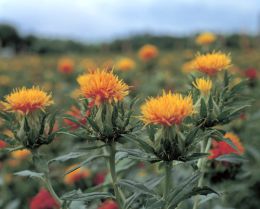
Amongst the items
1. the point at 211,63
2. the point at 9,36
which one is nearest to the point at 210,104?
the point at 211,63

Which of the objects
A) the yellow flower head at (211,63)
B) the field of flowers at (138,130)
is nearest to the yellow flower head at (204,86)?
the field of flowers at (138,130)

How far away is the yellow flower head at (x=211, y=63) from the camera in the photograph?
1890mm

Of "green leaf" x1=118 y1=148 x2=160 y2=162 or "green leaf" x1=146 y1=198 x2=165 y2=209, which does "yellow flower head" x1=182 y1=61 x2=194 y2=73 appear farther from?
"green leaf" x1=146 y1=198 x2=165 y2=209

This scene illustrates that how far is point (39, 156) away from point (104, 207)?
57 centimetres

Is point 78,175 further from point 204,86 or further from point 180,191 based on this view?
point 180,191

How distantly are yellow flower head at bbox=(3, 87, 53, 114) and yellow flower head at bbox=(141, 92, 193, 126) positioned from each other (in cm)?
45

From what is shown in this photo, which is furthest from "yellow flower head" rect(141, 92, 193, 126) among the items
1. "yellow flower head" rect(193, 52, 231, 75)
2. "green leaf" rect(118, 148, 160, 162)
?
"yellow flower head" rect(193, 52, 231, 75)

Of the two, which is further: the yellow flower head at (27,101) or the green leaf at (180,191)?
the yellow flower head at (27,101)

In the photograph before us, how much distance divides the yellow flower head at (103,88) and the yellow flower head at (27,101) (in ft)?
0.64

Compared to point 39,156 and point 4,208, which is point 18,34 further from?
point 39,156

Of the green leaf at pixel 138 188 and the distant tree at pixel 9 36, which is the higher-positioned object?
the green leaf at pixel 138 188

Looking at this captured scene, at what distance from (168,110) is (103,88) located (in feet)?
0.85

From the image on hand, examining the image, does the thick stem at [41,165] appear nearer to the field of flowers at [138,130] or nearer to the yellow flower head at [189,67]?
the field of flowers at [138,130]

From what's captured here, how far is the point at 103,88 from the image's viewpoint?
1616 mm
